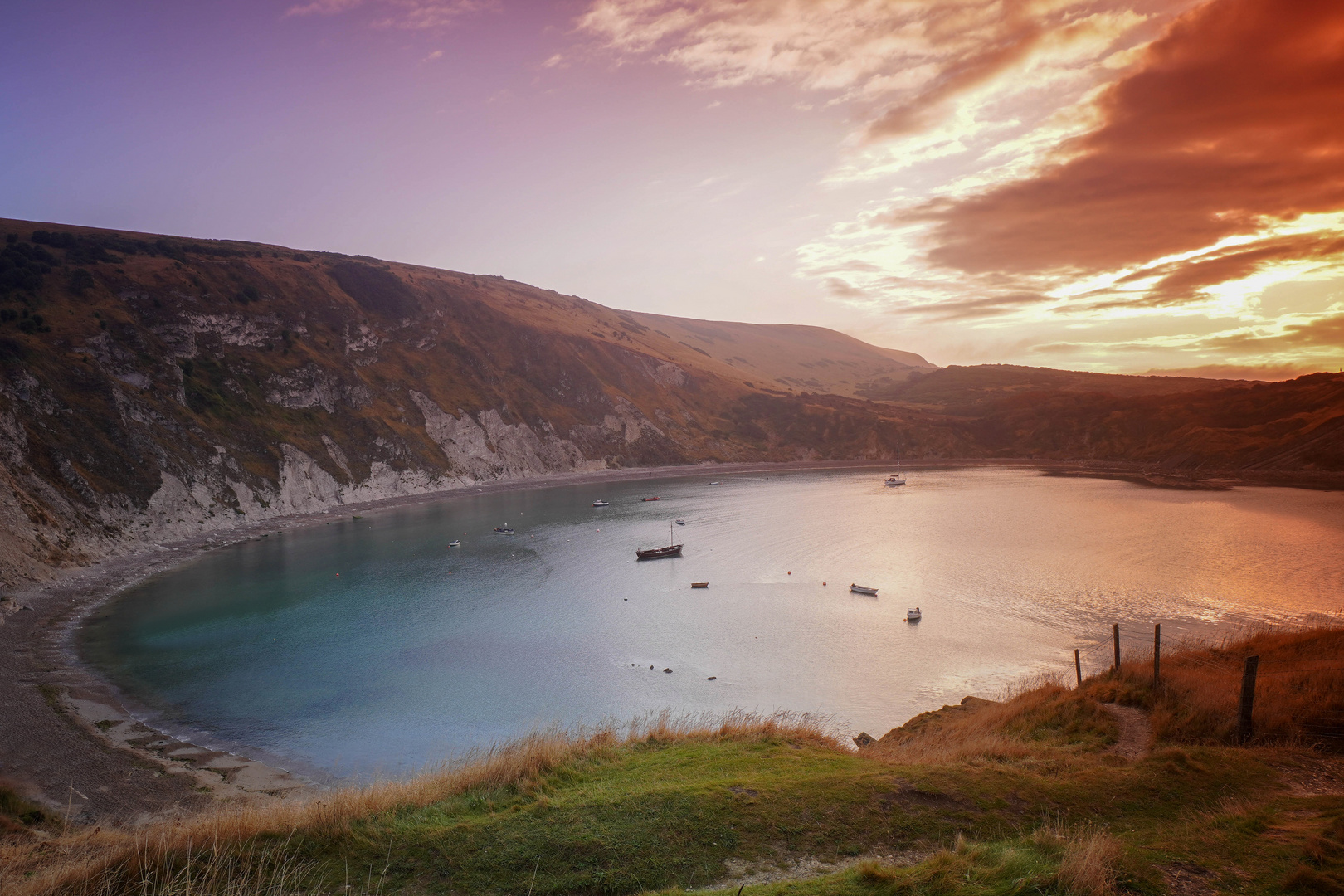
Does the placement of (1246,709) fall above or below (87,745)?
above

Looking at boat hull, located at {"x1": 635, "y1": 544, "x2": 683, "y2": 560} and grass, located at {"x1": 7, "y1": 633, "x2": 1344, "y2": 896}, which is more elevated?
grass, located at {"x1": 7, "y1": 633, "x2": 1344, "y2": 896}

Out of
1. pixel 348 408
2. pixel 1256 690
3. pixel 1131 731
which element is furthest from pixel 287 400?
pixel 1256 690

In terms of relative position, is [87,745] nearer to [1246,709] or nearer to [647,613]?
[647,613]

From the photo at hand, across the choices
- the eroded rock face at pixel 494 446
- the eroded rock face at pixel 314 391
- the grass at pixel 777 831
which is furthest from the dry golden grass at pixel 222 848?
the eroded rock face at pixel 494 446

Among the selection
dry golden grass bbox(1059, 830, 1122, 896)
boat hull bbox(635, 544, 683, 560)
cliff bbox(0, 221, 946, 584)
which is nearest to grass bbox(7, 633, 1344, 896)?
dry golden grass bbox(1059, 830, 1122, 896)

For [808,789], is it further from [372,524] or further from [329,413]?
[329,413]

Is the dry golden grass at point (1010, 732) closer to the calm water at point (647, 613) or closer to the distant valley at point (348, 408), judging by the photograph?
the calm water at point (647, 613)

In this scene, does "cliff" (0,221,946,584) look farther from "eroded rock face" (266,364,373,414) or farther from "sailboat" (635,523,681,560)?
"sailboat" (635,523,681,560)
